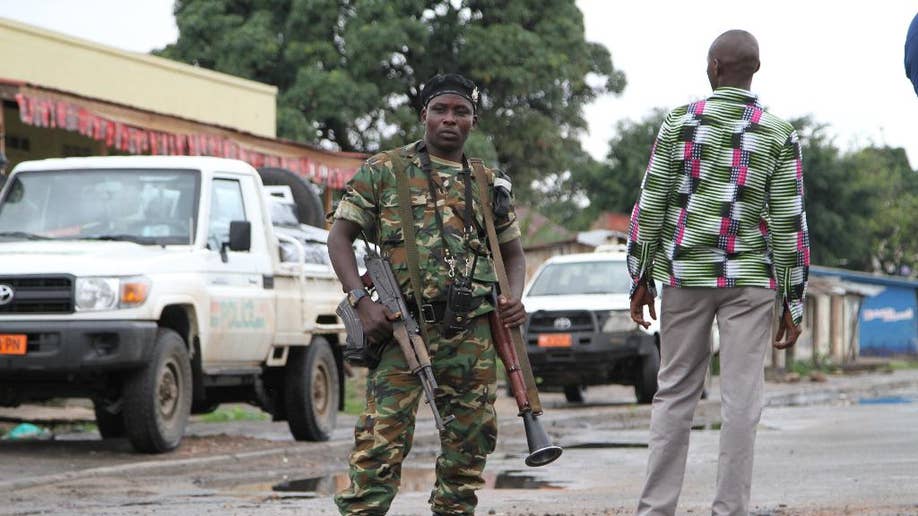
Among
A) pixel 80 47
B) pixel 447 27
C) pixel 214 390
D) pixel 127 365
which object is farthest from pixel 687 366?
pixel 447 27

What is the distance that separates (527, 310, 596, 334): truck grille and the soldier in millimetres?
12987

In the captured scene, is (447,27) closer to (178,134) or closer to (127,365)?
(178,134)

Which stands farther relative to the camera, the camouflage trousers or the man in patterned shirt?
the man in patterned shirt

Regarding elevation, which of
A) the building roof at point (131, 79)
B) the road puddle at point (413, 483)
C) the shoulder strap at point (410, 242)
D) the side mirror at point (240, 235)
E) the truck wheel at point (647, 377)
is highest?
the building roof at point (131, 79)

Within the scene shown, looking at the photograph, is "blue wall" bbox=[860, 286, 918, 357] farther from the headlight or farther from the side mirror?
the side mirror

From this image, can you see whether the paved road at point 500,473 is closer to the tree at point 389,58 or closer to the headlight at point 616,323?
the headlight at point 616,323

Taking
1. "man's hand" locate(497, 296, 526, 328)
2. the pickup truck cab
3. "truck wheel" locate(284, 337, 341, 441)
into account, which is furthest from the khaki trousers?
the pickup truck cab

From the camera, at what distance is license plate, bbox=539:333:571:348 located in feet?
61.8

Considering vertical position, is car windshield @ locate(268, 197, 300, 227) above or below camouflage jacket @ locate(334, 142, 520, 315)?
above

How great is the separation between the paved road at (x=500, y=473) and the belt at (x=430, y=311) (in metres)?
2.46

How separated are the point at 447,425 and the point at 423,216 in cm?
73

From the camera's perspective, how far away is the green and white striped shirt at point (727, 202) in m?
6.25

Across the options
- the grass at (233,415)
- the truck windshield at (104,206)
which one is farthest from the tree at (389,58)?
the truck windshield at (104,206)

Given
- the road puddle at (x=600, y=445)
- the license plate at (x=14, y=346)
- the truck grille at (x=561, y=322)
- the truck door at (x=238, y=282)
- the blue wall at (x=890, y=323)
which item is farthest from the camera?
the blue wall at (x=890, y=323)
